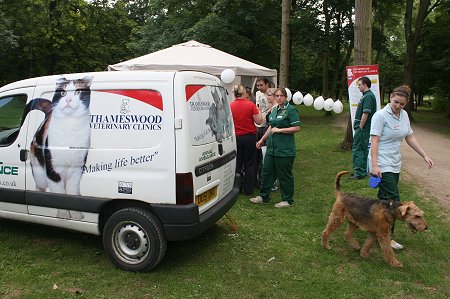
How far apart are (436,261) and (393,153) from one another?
1266mm

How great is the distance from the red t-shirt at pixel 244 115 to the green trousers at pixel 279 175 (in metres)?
0.59

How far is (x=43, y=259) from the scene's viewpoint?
436cm

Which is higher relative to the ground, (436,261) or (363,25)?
(363,25)

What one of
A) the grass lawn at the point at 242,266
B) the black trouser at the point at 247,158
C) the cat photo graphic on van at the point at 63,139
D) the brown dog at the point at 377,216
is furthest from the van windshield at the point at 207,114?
the black trouser at the point at 247,158

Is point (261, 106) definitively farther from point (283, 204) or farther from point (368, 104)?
point (283, 204)

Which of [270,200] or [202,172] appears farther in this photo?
[270,200]

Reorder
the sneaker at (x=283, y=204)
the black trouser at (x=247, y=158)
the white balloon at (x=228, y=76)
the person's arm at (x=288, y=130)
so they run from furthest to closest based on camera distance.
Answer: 1. the white balloon at (x=228, y=76)
2. the black trouser at (x=247, y=158)
3. the sneaker at (x=283, y=204)
4. the person's arm at (x=288, y=130)

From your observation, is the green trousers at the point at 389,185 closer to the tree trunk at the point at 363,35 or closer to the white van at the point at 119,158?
the white van at the point at 119,158

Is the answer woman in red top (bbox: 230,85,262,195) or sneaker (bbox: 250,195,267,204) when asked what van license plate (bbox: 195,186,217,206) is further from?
woman in red top (bbox: 230,85,262,195)

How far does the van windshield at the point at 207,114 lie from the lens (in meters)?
3.91

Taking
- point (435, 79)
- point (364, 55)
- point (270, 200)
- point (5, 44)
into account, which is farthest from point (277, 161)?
point (435, 79)

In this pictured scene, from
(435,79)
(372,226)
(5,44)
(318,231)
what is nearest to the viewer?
(372,226)

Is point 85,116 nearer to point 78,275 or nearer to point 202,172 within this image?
point 202,172

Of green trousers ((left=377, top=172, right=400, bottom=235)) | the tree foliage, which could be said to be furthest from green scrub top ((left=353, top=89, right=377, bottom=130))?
the tree foliage
